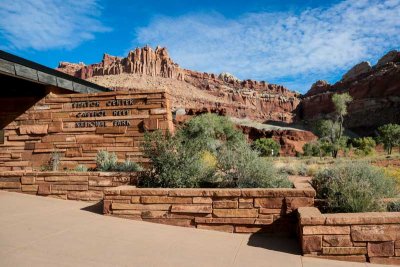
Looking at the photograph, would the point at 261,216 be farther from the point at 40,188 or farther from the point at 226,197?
the point at 40,188

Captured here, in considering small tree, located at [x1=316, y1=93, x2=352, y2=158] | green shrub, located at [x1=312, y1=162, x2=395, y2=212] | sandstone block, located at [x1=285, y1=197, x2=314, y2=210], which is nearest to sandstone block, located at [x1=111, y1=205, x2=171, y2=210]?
sandstone block, located at [x1=285, y1=197, x2=314, y2=210]

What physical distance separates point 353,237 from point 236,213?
5.80 feet

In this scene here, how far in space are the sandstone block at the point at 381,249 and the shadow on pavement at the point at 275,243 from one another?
89 centimetres

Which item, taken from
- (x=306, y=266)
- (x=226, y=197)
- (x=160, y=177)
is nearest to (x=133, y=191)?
(x=160, y=177)

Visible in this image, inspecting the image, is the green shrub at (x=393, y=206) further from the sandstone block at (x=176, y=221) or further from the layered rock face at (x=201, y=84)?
the layered rock face at (x=201, y=84)

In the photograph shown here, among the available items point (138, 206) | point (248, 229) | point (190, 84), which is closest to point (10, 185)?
point (138, 206)

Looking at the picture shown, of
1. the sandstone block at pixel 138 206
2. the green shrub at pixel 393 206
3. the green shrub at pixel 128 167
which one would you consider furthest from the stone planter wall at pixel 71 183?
the green shrub at pixel 393 206

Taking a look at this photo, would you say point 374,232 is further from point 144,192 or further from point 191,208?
point 144,192

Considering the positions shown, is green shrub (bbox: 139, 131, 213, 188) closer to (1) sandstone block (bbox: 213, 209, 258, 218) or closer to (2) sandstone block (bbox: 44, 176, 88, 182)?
(1) sandstone block (bbox: 213, 209, 258, 218)

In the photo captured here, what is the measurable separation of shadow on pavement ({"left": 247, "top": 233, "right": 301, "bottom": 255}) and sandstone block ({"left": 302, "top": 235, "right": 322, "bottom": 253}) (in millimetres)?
211

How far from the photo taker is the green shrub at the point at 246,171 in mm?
6473

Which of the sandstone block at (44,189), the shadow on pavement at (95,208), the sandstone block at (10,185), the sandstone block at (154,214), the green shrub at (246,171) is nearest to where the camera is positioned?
the sandstone block at (154,214)

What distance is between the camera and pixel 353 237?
14.8ft

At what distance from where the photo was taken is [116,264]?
13.2 ft
